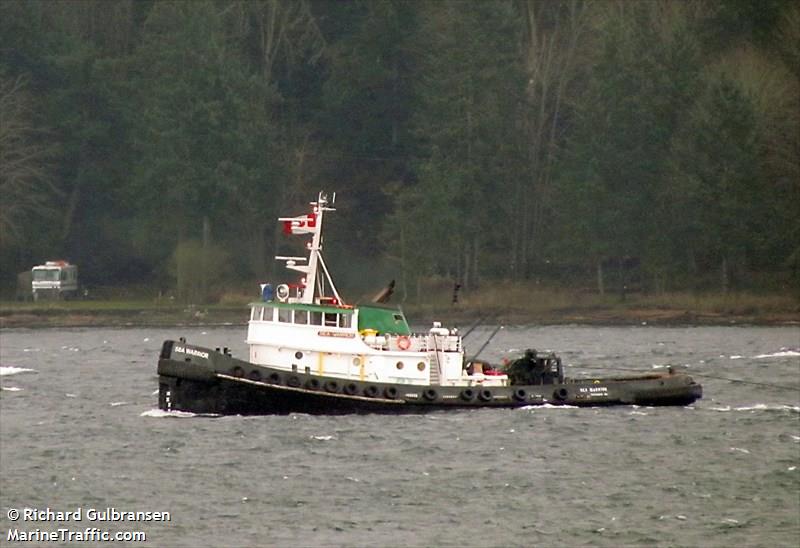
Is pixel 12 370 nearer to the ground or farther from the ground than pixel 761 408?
farther from the ground

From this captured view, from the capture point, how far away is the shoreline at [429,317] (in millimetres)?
97000

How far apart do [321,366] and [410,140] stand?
62898 millimetres

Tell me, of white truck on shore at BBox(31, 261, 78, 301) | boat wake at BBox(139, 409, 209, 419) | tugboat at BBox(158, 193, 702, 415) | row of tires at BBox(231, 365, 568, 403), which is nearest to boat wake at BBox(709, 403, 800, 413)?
tugboat at BBox(158, 193, 702, 415)

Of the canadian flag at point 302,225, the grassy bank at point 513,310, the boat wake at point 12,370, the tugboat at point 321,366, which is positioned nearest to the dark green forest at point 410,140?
the grassy bank at point 513,310

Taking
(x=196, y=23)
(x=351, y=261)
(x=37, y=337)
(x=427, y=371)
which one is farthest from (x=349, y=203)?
(x=427, y=371)

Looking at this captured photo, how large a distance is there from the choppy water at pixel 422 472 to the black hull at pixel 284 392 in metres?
0.40

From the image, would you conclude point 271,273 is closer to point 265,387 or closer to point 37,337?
point 37,337

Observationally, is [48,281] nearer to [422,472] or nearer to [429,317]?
[429,317]

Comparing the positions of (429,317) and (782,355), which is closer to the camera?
(782,355)

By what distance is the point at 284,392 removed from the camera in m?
52.7

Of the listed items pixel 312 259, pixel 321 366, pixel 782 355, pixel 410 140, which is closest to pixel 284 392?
Answer: pixel 321 366

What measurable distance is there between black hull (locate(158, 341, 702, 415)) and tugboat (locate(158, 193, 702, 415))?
0.03m

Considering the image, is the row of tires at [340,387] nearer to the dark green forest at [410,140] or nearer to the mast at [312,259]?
the mast at [312,259]

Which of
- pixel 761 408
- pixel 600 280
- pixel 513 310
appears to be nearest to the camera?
pixel 761 408
